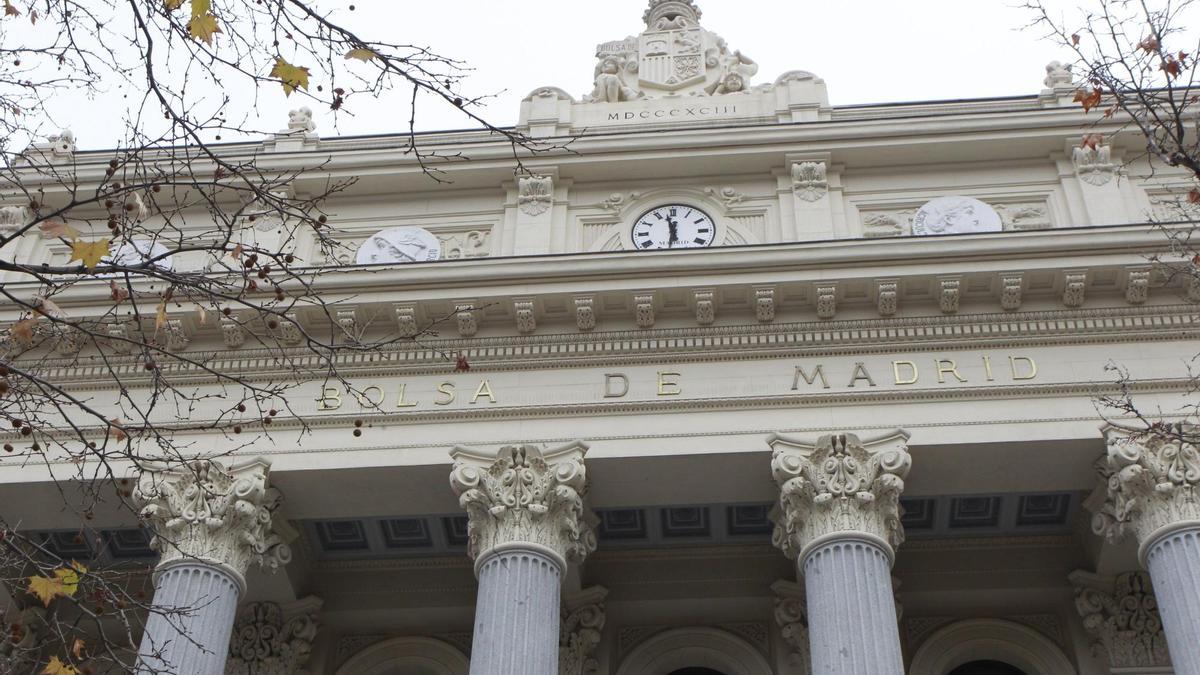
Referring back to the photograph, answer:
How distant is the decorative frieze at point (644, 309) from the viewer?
69.4ft

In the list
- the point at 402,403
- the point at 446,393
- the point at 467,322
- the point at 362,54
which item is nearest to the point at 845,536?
the point at 446,393

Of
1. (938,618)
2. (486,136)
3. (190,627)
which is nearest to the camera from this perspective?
(190,627)

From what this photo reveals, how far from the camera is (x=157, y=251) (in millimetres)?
26406

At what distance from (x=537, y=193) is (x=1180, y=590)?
1206cm

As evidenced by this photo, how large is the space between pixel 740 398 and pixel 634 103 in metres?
8.32

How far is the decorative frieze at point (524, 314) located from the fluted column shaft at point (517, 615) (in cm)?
379

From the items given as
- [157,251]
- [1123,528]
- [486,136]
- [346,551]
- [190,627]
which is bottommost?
[190,627]

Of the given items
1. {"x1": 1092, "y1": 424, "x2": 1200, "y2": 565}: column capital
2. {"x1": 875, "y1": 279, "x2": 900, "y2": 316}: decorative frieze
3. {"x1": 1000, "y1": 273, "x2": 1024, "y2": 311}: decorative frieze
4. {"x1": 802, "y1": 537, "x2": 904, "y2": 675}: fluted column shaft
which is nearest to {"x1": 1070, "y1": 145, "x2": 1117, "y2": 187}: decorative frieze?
{"x1": 1000, "y1": 273, "x2": 1024, "y2": 311}: decorative frieze

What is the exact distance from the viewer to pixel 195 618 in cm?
1888

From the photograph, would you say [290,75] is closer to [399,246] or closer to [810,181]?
[399,246]

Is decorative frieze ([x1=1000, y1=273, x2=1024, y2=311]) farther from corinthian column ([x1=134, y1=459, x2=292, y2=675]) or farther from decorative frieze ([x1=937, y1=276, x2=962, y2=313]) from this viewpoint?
corinthian column ([x1=134, y1=459, x2=292, y2=675])

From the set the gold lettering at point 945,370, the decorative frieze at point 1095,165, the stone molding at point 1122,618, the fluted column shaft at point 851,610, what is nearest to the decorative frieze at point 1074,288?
the gold lettering at point 945,370

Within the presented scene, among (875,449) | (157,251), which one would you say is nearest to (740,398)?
(875,449)

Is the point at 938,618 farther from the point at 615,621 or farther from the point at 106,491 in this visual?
the point at 106,491
